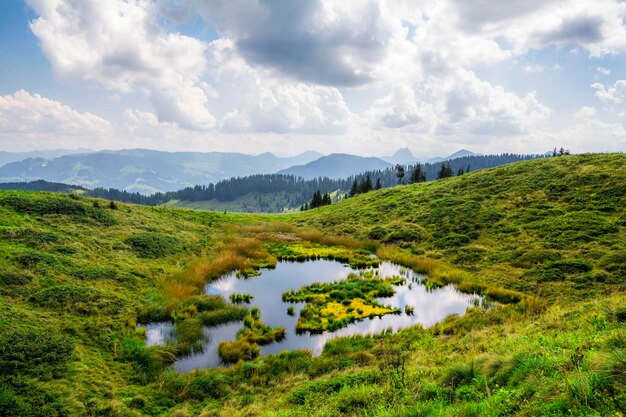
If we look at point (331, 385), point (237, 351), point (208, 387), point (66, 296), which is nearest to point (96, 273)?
point (66, 296)

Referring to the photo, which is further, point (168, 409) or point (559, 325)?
point (559, 325)

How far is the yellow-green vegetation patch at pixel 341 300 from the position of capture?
70.2 feet

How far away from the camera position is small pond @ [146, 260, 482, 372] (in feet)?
60.3

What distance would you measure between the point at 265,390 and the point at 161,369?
561cm

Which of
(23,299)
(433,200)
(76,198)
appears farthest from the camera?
(433,200)

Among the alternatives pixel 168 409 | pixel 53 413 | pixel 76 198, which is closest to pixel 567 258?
pixel 168 409

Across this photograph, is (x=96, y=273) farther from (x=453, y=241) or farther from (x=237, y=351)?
(x=453, y=241)

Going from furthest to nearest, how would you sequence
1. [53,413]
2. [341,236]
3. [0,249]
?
[341,236]
[0,249]
[53,413]

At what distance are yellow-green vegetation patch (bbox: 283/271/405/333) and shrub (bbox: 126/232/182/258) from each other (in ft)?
49.9

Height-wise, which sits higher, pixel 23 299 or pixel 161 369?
pixel 23 299

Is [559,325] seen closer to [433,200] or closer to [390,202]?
[433,200]

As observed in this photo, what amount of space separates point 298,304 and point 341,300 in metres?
3.47

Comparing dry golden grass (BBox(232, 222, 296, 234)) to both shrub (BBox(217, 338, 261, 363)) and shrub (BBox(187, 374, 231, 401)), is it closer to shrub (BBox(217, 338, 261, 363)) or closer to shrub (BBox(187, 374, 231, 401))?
shrub (BBox(217, 338, 261, 363))

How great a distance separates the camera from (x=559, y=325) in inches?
544
